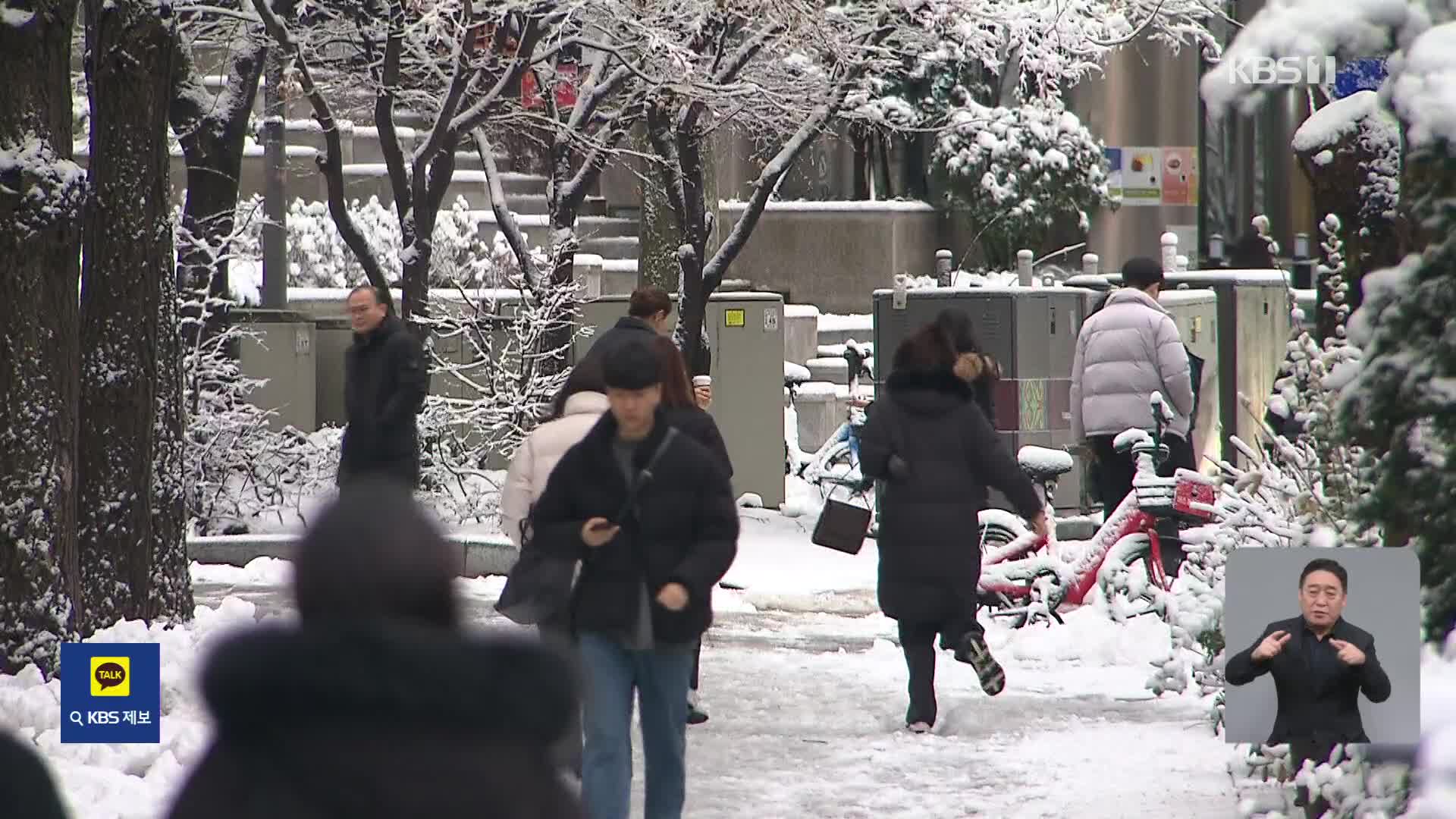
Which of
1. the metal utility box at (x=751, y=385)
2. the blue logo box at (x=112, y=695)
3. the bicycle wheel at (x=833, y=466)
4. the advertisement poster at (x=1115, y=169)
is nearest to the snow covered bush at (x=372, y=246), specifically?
the metal utility box at (x=751, y=385)

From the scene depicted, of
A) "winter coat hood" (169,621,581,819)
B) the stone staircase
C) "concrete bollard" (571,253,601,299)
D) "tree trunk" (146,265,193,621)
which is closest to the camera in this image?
"winter coat hood" (169,621,581,819)

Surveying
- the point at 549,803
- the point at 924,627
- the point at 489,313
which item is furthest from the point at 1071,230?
the point at 549,803

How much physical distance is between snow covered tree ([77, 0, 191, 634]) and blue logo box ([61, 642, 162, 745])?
8.10 feet

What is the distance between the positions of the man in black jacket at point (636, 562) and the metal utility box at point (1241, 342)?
1159 cm

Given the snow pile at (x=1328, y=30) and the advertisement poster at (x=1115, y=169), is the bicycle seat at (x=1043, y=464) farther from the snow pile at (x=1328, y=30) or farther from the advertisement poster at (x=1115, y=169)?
the advertisement poster at (x=1115, y=169)

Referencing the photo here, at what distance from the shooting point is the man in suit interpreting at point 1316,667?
574 cm

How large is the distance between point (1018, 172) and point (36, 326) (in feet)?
69.0

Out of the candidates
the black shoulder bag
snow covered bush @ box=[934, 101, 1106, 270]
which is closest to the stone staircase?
snow covered bush @ box=[934, 101, 1106, 270]

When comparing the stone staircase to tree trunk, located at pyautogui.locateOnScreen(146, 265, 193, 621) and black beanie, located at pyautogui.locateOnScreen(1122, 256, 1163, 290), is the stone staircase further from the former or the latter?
tree trunk, located at pyautogui.locateOnScreen(146, 265, 193, 621)

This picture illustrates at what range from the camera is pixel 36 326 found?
877 cm

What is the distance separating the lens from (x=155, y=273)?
10.4 metres

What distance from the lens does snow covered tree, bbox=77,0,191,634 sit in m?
10.2

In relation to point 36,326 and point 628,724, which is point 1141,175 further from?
point 628,724

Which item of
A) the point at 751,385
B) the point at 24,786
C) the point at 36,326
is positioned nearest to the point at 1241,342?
the point at 751,385
